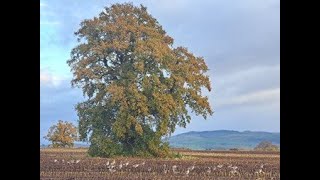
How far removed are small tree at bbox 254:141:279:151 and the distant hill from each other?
4 cm

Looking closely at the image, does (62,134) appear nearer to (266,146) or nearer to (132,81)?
(132,81)

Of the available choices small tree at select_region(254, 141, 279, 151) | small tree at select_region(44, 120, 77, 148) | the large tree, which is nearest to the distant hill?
small tree at select_region(254, 141, 279, 151)

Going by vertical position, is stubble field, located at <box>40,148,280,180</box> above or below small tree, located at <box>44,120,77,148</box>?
below

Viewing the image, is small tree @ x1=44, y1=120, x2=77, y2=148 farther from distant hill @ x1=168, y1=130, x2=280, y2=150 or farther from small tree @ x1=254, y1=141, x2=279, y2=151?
small tree @ x1=254, y1=141, x2=279, y2=151

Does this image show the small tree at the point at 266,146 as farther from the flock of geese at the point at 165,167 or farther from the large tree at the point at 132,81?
the large tree at the point at 132,81

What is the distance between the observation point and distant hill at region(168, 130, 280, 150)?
17.8 ft

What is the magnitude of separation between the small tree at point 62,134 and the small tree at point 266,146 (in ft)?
6.34

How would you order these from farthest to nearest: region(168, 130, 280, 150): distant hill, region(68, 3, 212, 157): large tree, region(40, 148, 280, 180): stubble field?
1. region(68, 3, 212, 157): large tree
2. region(40, 148, 280, 180): stubble field
3. region(168, 130, 280, 150): distant hill

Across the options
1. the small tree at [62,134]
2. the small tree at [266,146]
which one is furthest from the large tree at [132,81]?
the small tree at [266,146]

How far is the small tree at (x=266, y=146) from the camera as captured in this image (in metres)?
5.55

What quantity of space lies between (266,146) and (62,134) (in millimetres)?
2082

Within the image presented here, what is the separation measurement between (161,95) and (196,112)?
48 centimetres
